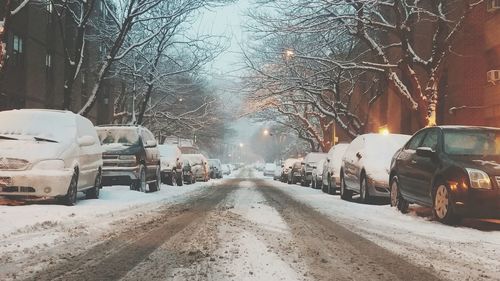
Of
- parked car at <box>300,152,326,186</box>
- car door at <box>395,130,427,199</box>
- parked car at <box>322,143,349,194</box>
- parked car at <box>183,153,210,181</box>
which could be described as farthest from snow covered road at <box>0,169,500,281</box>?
parked car at <box>183,153,210,181</box>

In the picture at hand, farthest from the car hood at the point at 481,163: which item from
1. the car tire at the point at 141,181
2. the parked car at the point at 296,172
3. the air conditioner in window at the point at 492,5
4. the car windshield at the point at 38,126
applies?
the parked car at the point at 296,172

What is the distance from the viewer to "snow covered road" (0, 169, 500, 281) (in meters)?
5.23

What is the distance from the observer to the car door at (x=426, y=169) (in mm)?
9805

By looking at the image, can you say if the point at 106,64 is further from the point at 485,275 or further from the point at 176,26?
the point at 485,275

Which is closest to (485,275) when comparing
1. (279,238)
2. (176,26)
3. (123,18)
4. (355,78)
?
(279,238)

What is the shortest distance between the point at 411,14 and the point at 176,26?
12455 millimetres

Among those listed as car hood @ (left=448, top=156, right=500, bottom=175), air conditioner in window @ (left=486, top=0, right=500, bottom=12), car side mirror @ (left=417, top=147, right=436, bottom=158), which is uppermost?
air conditioner in window @ (left=486, top=0, right=500, bottom=12)

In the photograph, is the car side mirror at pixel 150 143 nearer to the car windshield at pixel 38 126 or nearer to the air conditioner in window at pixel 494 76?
the car windshield at pixel 38 126

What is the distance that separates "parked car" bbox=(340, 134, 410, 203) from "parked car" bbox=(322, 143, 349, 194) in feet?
6.49

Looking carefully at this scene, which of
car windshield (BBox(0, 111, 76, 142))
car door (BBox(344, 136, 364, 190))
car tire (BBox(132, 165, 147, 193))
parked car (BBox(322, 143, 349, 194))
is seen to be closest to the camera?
car windshield (BBox(0, 111, 76, 142))

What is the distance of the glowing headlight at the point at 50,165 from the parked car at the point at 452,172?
6356mm

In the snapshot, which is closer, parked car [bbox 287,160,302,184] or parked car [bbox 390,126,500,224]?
parked car [bbox 390,126,500,224]

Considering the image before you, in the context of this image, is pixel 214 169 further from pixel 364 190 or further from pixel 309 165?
pixel 364 190

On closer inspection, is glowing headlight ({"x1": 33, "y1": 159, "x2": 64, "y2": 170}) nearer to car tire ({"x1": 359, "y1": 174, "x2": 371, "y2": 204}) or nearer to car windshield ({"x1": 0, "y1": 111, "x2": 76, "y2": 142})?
car windshield ({"x1": 0, "y1": 111, "x2": 76, "y2": 142})
